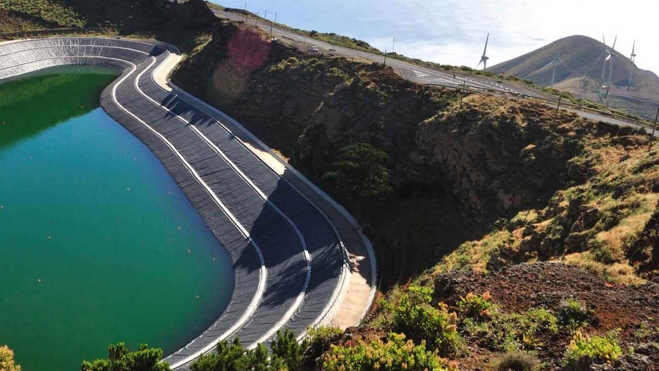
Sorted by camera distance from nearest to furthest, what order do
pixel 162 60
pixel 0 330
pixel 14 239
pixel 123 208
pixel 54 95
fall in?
pixel 0 330, pixel 14 239, pixel 123 208, pixel 54 95, pixel 162 60

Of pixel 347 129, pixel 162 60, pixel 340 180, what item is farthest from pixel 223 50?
pixel 340 180

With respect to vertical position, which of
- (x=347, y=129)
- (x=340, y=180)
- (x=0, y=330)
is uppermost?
(x=347, y=129)

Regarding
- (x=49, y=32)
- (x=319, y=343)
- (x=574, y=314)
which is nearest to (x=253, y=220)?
(x=319, y=343)

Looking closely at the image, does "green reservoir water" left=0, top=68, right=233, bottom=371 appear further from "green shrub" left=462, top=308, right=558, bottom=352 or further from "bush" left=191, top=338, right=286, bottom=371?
"green shrub" left=462, top=308, right=558, bottom=352

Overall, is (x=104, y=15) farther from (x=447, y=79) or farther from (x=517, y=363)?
(x=517, y=363)

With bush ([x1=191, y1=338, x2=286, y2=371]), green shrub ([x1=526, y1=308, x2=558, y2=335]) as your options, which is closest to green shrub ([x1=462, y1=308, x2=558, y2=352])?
green shrub ([x1=526, y1=308, x2=558, y2=335])

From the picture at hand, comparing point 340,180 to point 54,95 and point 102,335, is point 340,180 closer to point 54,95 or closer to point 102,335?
point 102,335

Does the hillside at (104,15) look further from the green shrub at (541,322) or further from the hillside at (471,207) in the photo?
the green shrub at (541,322)
